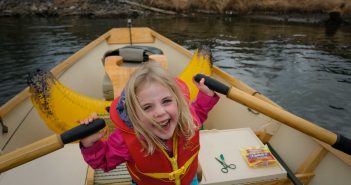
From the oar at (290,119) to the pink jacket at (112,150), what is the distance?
0.15m

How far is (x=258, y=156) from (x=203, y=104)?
1.04m

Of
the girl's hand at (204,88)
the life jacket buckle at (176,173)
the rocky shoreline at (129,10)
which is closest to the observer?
the life jacket buckle at (176,173)

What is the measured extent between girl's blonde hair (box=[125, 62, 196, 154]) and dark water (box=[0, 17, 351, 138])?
6.47 m

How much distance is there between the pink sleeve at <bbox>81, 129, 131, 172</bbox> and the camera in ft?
6.00

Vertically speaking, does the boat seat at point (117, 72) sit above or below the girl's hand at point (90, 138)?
below

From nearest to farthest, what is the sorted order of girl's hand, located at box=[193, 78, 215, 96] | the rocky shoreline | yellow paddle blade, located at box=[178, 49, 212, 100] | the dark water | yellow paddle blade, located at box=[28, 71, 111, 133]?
girl's hand, located at box=[193, 78, 215, 96] → yellow paddle blade, located at box=[28, 71, 111, 133] → yellow paddle blade, located at box=[178, 49, 212, 100] → the dark water → the rocky shoreline

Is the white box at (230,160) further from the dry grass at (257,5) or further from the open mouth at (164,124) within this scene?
the dry grass at (257,5)

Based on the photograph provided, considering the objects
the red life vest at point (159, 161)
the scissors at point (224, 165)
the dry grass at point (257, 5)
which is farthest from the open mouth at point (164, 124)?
the dry grass at point (257, 5)

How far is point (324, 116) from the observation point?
25.1 ft

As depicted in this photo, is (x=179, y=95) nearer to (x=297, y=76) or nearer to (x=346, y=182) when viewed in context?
(x=346, y=182)

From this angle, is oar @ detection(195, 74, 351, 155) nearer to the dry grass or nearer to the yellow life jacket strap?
the yellow life jacket strap

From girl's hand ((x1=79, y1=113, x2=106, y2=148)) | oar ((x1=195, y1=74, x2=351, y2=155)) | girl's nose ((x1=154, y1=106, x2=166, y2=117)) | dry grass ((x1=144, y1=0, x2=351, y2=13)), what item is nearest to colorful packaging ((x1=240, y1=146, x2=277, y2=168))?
oar ((x1=195, y1=74, x2=351, y2=155))

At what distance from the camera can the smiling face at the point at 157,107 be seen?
73.0 inches

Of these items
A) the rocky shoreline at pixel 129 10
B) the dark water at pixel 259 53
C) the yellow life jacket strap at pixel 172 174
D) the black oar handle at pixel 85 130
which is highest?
the rocky shoreline at pixel 129 10
